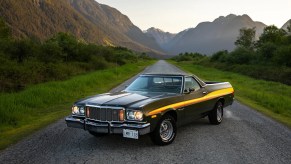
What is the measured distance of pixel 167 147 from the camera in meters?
6.55

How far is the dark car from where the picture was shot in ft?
20.1

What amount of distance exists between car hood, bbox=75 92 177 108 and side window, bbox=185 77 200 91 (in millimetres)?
737

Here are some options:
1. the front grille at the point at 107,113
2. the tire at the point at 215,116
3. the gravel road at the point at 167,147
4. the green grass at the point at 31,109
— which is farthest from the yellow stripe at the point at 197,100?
the green grass at the point at 31,109

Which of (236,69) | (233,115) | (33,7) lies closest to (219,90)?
(233,115)

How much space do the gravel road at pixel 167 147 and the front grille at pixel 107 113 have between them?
25.8 inches

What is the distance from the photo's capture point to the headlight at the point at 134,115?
606 cm

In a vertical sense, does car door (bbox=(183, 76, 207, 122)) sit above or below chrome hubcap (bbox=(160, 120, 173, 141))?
above

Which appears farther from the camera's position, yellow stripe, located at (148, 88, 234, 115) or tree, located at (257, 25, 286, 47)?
tree, located at (257, 25, 286, 47)

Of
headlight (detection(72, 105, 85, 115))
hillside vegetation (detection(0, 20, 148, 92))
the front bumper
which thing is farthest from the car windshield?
hillside vegetation (detection(0, 20, 148, 92))

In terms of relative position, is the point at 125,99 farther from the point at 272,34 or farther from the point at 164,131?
the point at 272,34

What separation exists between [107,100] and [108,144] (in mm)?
978

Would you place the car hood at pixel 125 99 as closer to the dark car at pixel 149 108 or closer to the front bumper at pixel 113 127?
the dark car at pixel 149 108

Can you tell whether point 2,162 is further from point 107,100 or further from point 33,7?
point 33,7

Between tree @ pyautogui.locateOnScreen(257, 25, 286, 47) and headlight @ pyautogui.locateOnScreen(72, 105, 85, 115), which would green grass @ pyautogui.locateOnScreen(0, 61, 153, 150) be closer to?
headlight @ pyautogui.locateOnScreen(72, 105, 85, 115)
